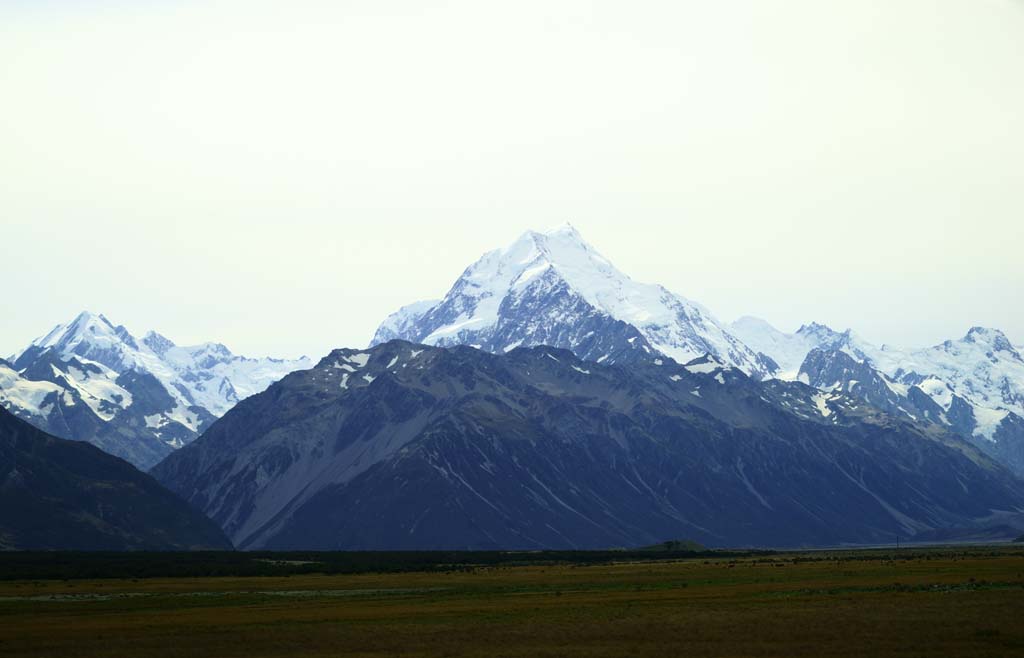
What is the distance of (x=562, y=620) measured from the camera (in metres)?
124

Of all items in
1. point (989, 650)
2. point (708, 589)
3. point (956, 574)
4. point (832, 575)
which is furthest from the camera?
point (832, 575)

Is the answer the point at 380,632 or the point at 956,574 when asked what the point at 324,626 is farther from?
the point at 956,574

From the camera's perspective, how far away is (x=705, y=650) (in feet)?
330

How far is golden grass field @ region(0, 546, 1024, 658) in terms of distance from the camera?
103m

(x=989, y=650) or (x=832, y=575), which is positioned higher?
(x=989, y=650)

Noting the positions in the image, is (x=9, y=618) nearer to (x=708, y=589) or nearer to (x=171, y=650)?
(x=171, y=650)

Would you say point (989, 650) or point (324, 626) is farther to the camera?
point (324, 626)

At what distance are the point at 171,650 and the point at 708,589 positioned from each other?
6811 centimetres

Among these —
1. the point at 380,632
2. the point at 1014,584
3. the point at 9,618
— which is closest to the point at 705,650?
the point at 380,632

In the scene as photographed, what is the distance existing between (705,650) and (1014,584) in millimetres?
54893

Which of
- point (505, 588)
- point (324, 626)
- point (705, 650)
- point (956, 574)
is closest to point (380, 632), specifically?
point (324, 626)

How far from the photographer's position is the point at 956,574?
172 meters

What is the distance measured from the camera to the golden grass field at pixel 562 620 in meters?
103

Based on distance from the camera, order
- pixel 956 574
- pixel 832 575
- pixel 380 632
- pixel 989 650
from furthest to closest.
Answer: pixel 832 575
pixel 956 574
pixel 380 632
pixel 989 650
